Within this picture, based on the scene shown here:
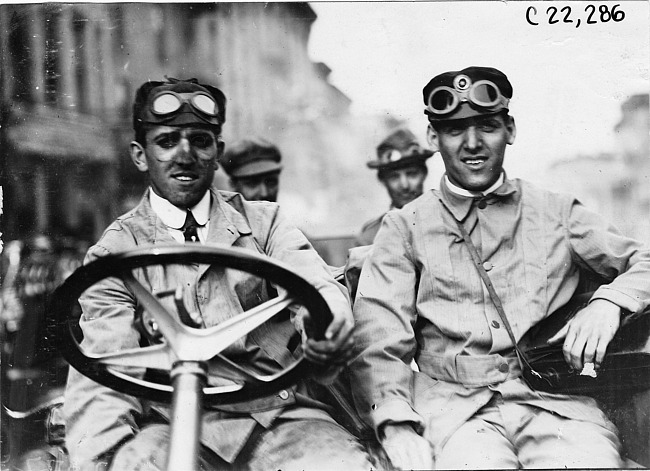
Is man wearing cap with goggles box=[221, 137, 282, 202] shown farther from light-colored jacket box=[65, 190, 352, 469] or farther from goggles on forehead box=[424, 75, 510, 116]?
goggles on forehead box=[424, 75, 510, 116]

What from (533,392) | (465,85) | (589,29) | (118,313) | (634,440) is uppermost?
(589,29)

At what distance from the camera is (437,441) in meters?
2.76

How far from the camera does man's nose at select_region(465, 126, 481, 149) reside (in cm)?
307

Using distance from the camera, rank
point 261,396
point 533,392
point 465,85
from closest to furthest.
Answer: point 261,396 → point 533,392 → point 465,85

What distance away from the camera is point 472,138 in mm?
3066

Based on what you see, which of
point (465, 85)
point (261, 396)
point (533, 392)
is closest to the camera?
point (261, 396)

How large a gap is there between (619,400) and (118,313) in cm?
181

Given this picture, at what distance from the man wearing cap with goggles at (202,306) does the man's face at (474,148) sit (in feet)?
2.16

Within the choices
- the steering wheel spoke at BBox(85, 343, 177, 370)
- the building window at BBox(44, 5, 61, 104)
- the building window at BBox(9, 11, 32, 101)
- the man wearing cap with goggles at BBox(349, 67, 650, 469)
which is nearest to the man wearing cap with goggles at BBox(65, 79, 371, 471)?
the steering wheel spoke at BBox(85, 343, 177, 370)

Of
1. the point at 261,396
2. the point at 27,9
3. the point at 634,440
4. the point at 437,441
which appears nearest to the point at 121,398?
the point at 261,396

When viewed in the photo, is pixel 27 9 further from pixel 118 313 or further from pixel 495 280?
pixel 495 280

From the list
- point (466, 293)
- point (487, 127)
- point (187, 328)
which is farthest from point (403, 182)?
point (187, 328)

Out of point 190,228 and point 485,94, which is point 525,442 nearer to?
point 485,94

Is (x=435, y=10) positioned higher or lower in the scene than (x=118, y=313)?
higher
